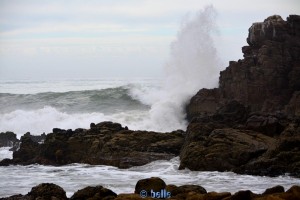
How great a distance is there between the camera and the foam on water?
11773mm

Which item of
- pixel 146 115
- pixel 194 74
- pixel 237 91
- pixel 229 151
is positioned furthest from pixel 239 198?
pixel 194 74

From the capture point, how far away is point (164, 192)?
30.4 feet

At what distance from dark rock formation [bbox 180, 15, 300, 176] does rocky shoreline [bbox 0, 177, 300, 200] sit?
4179 millimetres

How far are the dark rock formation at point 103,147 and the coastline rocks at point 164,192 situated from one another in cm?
540

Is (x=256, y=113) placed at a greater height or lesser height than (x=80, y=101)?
lesser

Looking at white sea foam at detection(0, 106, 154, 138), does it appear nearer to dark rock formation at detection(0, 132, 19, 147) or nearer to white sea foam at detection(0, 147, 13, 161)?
dark rock formation at detection(0, 132, 19, 147)

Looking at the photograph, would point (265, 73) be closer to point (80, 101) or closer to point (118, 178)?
point (118, 178)

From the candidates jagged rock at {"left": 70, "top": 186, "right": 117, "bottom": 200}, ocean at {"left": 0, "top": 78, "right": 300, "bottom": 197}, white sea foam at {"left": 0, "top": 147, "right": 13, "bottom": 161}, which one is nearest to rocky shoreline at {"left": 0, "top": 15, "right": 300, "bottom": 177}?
white sea foam at {"left": 0, "top": 147, "right": 13, "bottom": 161}

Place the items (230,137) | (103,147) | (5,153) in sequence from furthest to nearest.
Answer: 1. (5,153)
2. (103,147)
3. (230,137)

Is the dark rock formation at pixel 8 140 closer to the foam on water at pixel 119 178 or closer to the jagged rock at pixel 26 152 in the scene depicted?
the jagged rock at pixel 26 152

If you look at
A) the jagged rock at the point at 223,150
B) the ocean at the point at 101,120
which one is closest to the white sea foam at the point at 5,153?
the ocean at the point at 101,120

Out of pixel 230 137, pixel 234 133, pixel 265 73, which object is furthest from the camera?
pixel 265 73

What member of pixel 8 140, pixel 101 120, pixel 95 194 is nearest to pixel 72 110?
pixel 101 120

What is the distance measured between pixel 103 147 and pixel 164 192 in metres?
7.14
